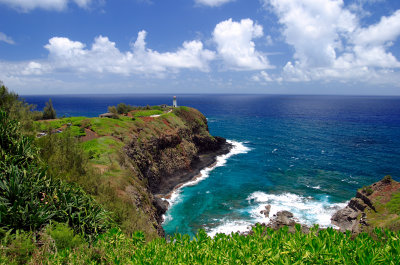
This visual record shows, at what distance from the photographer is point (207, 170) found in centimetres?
4994

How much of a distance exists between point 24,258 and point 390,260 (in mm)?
12288

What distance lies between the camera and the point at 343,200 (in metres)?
35.6

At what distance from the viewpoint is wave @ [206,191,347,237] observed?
29.4 metres

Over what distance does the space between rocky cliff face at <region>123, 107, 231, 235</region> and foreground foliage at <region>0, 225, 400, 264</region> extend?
2080 centimetres

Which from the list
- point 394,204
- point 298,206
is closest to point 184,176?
point 298,206

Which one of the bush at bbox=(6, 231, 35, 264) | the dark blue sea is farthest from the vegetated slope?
the bush at bbox=(6, 231, 35, 264)

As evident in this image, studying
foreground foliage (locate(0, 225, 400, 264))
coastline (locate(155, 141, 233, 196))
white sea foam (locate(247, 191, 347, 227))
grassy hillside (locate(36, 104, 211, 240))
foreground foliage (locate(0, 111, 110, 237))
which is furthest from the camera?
coastline (locate(155, 141, 233, 196))

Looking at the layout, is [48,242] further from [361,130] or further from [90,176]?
[361,130]

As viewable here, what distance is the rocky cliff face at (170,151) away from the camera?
3775 cm

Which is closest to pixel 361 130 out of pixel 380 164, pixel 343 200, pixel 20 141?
pixel 380 164

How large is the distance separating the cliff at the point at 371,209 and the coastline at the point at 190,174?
25983 mm

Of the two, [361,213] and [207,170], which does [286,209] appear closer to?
[361,213]

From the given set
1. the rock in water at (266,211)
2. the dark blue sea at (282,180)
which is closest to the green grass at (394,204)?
the dark blue sea at (282,180)

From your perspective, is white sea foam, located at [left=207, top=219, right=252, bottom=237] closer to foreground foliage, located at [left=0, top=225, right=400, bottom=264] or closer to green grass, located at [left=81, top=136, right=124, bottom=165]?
green grass, located at [left=81, top=136, right=124, bottom=165]
